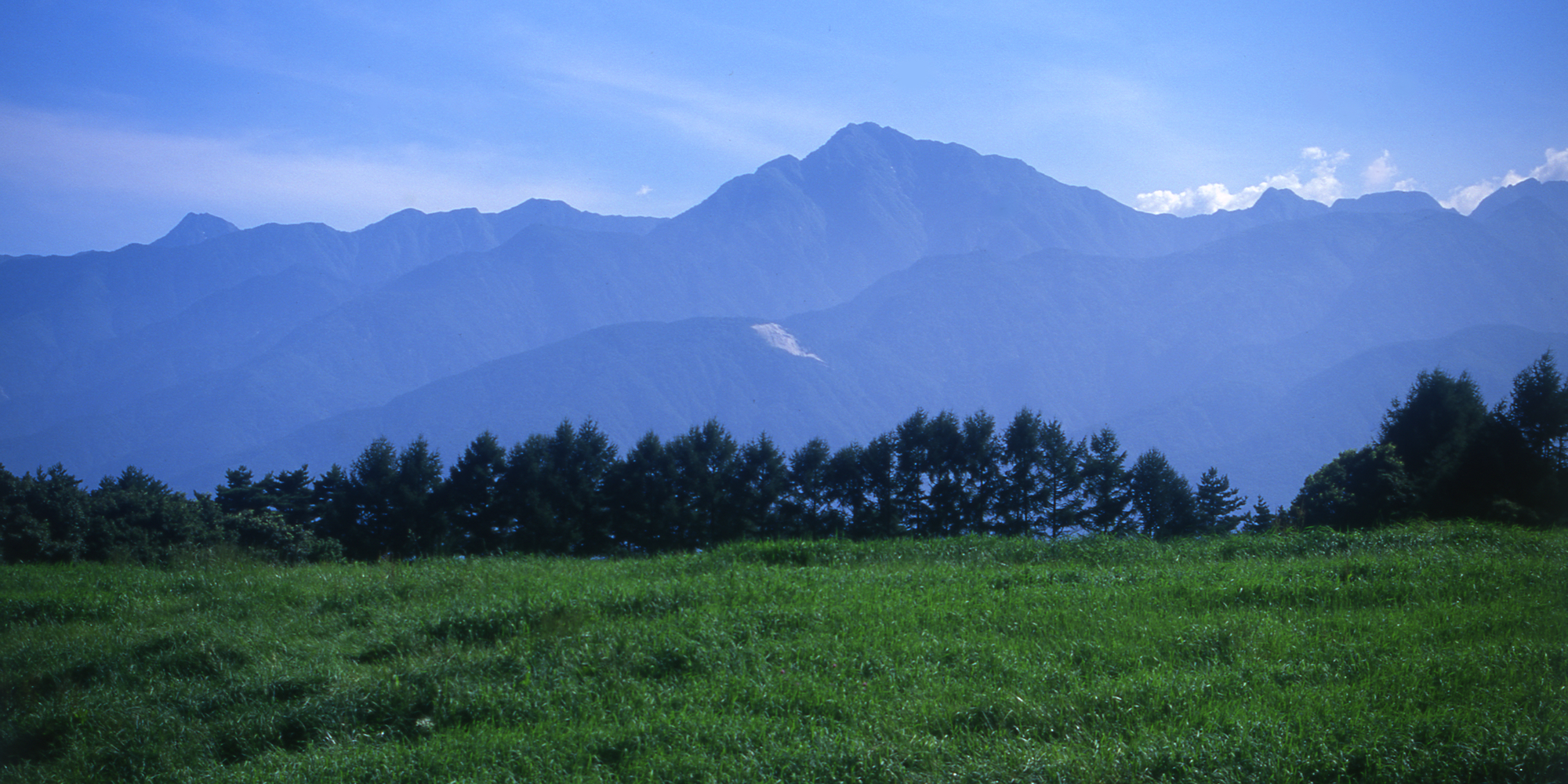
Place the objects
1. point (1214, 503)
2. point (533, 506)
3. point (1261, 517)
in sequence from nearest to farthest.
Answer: point (533, 506) → point (1261, 517) → point (1214, 503)

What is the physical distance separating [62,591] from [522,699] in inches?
380

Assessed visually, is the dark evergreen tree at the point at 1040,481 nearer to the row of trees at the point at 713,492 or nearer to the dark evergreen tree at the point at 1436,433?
the row of trees at the point at 713,492

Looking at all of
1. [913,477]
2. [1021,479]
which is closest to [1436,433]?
[1021,479]

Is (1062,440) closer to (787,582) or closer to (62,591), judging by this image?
(787,582)

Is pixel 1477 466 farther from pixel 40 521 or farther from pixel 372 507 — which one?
pixel 372 507

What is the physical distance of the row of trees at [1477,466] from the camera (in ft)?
80.0

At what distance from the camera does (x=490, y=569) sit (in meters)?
12.8

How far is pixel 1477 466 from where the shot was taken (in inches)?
1038

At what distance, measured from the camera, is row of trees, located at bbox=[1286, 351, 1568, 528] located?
24375mm

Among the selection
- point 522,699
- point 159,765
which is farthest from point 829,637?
point 159,765

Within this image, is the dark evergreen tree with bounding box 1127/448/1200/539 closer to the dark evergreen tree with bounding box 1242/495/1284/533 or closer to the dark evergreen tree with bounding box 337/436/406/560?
the dark evergreen tree with bounding box 1242/495/1284/533

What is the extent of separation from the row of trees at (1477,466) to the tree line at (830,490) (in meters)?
0.07

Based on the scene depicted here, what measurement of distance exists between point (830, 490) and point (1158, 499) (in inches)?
685

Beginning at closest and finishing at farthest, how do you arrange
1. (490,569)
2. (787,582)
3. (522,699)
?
(522,699), (787,582), (490,569)
